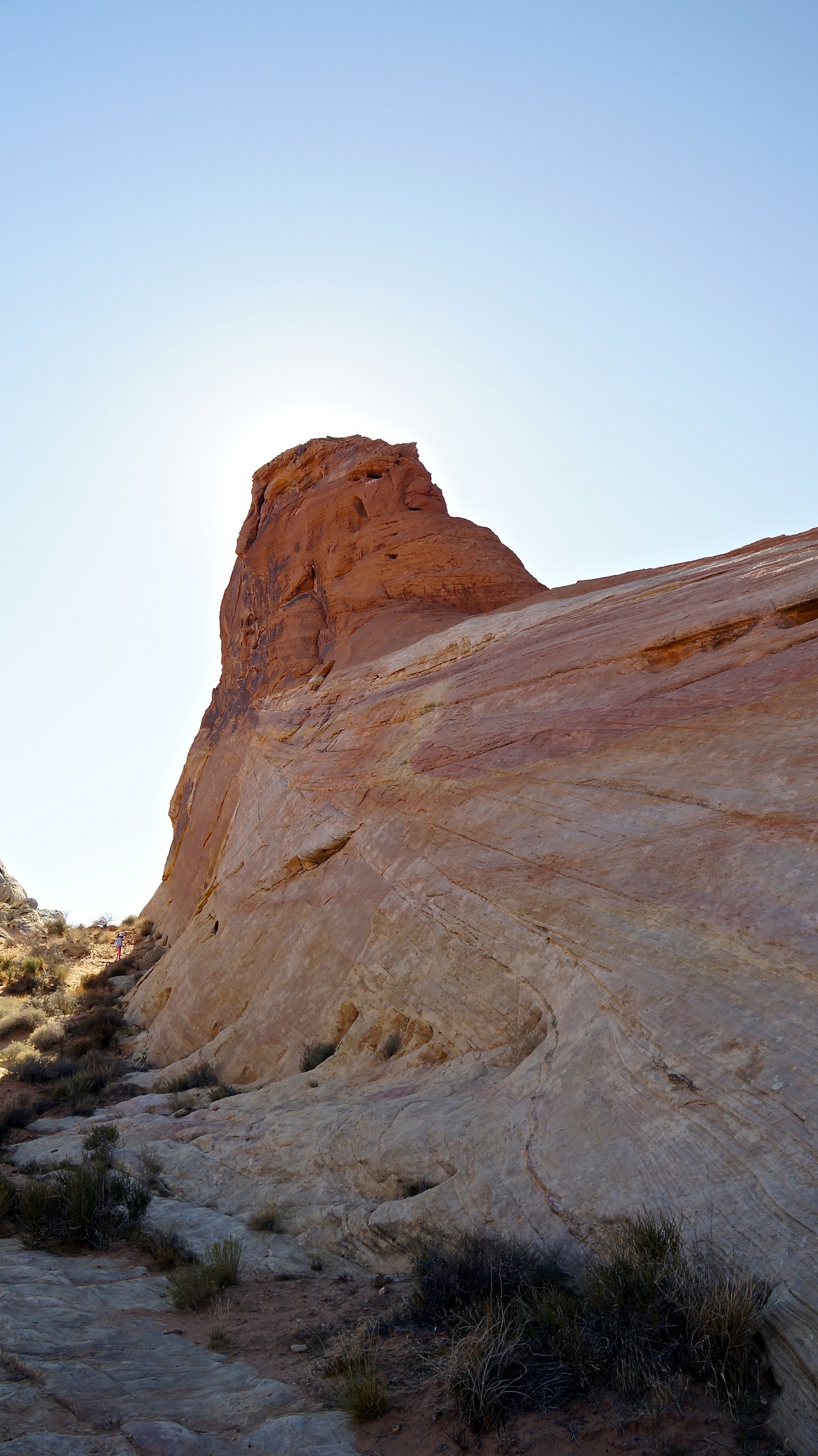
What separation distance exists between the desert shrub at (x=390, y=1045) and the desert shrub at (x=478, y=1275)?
3.88 meters

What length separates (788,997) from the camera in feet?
18.4

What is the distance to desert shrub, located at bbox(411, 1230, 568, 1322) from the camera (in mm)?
5020

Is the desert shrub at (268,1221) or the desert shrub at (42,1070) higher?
the desert shrub at (42,1070)

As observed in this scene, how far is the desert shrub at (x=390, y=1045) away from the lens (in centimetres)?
962

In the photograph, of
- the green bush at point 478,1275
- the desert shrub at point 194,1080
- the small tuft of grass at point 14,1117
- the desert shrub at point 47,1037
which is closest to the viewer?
the green bush at point 478,1275

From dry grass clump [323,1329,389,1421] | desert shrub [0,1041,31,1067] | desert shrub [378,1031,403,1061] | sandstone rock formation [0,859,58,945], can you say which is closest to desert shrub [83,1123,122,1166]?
desert shrub [378,1031,403,1061]

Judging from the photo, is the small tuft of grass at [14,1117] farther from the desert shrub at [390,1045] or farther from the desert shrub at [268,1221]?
the desert shrub at [390,1045]

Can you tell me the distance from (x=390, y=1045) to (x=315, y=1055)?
1.60 metres

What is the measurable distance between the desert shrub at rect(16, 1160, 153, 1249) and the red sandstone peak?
32.8 feet

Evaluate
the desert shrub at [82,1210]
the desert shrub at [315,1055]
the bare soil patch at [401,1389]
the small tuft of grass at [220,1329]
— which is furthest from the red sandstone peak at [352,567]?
the small tuft of grass at [220,1329]

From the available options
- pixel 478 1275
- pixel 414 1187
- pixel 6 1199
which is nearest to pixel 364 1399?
pixel 478 1275

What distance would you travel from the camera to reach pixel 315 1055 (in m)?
10.8

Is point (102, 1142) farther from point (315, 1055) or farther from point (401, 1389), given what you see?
point (401, 1389)

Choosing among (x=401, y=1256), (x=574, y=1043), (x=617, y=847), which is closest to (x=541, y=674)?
(x=617, y=847)
